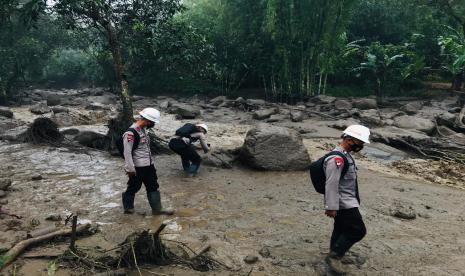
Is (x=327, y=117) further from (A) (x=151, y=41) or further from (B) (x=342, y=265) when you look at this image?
(B) (x=342, y=265)

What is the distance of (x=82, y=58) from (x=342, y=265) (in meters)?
38.6

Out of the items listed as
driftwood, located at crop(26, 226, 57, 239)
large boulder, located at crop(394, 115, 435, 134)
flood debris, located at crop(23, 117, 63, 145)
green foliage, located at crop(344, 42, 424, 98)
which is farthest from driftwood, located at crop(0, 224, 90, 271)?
green foliage, located at crop(344, 42, 424, 98)

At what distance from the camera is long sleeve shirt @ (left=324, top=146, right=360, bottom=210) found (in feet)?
14.3

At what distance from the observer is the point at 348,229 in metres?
4.55

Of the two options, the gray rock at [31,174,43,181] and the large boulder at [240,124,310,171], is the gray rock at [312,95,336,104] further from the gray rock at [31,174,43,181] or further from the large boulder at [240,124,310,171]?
the gray rock at [31,174,43,181]

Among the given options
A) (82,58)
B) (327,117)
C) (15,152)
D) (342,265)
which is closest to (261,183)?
(342,265)

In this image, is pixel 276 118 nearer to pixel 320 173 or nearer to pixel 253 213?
pixel 253 213

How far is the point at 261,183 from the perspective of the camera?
838 cm

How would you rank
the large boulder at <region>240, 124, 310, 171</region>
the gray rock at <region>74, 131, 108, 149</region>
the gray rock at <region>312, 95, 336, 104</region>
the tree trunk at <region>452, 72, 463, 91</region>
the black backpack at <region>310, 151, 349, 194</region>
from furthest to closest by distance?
the tree trunk at <region>452, 72, 463, 91</region> < the gray rock at <region>312, 95, 336, 104</region> < the gray rock at <region>74, 131, 108, 149</region> < the large boulder at <region>240, 124, 310, 171</region> < the black backpack at <region>310, 151, 349, 194</region>

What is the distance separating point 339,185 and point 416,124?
11.7 metres

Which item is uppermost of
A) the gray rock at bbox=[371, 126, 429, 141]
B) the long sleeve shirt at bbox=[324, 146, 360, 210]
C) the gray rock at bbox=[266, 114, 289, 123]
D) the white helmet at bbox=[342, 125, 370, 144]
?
the white helmet at bbox=[342, 125, 370, 144]

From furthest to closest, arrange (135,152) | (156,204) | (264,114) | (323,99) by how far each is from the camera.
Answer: (323,99)
(264,114)
(156,204)
(135,152)

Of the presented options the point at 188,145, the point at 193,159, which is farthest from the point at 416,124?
the point at 188,145

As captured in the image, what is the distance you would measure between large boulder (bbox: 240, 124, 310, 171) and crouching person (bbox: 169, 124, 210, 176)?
3.44 feet
